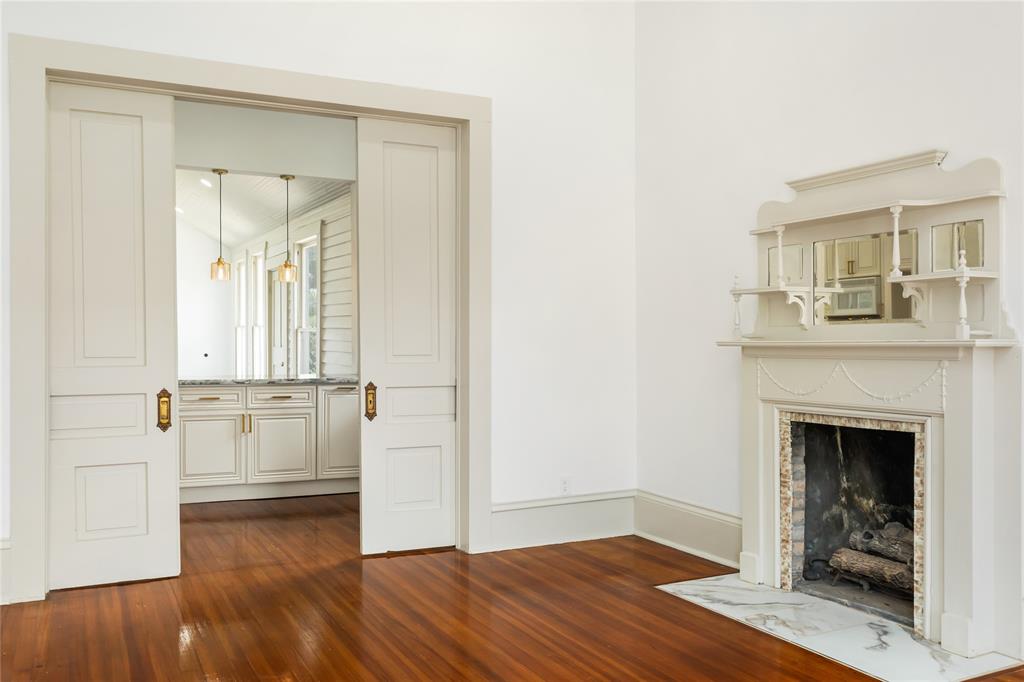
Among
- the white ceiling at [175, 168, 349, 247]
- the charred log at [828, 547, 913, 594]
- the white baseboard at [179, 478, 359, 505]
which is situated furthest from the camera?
the white ceiling at [175, 168, 349, 247]

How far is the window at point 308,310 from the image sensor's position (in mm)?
9719

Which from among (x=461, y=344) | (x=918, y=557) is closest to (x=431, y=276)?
(x=461, y=344)

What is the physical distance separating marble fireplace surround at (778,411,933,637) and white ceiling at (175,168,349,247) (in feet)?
17.8

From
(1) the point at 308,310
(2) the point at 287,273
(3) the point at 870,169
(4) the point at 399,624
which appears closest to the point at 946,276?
(3) the point at 870,169

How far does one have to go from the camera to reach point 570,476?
5293 mm

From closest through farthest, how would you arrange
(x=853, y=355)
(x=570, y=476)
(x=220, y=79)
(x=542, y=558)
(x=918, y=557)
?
1. (x=918, y=557)
2. (x=853, y=355)
3. (x=220, y=79)
4. (x=542, y=558)
5. (x=570, y=476)

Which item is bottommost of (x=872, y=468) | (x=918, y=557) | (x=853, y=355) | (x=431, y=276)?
(x=918, y=557)

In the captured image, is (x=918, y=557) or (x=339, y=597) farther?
(x=339, y=597)

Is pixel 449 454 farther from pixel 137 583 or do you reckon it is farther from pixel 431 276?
pixel 137 583

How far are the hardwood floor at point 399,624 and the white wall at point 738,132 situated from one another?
84 centimetres

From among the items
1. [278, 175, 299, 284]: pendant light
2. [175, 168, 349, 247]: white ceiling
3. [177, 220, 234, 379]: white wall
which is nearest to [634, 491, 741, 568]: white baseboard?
[278, 175, 299, 284]: pendant light

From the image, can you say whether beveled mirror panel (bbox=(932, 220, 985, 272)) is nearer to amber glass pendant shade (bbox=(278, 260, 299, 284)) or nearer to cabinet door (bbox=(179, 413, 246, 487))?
cabinet door (bbox=(179, 413, 246, 487))

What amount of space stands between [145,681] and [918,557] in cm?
309

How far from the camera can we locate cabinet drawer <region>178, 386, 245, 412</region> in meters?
6.61
